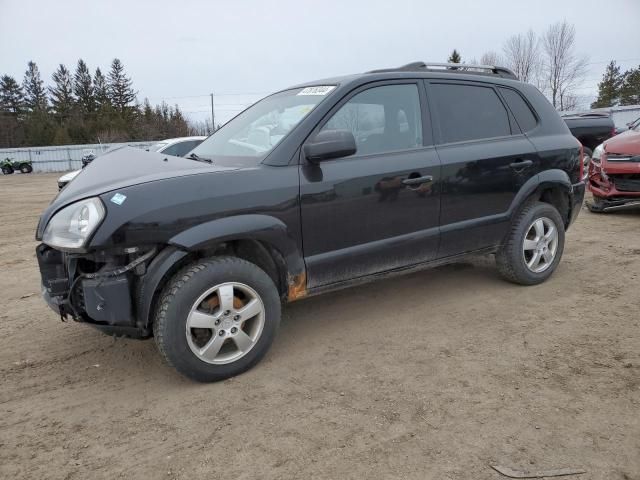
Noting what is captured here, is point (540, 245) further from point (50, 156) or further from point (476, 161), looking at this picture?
point (50, 156)

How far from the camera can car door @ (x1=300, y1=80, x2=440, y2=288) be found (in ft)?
10.2

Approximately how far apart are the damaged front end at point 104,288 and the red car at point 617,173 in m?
6.86

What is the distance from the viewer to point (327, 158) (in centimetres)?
302

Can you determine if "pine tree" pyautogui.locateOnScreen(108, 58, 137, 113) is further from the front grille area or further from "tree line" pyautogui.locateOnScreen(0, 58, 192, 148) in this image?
the front grille area

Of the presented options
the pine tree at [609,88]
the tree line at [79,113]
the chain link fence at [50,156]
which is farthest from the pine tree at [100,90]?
the pine tree at [609,88]

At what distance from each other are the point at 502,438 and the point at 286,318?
1.98 m

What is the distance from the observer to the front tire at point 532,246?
412 centimetres

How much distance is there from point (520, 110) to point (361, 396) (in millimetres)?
2920

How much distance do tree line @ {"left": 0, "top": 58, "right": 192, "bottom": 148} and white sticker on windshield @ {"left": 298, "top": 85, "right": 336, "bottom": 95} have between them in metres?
60.5

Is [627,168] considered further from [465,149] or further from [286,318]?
[286,318]

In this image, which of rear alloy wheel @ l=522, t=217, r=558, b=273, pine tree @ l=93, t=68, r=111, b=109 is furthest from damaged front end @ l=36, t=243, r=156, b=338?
pine tree @ l=93, t=68, r=111, b=109

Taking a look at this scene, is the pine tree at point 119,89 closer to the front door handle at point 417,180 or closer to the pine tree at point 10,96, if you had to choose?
the pine tree at point 10,96

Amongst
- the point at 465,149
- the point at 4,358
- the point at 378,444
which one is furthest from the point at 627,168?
the point at 4,358

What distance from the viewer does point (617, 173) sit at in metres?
7.04
